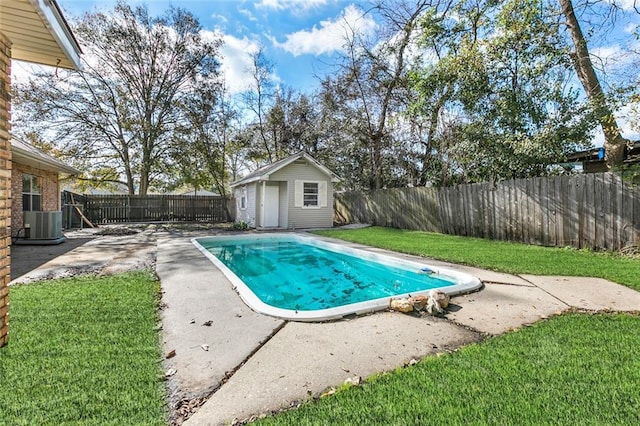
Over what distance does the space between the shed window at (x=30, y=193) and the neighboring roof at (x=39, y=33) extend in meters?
9.34

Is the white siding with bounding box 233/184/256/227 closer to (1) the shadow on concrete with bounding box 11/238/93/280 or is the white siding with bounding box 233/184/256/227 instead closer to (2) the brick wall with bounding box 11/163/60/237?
(1) the shadow on concrete with bounding box 11/238/93/280

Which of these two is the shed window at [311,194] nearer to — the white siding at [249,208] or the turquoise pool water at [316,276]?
the white siding at [249,208]

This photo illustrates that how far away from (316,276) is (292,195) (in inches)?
341

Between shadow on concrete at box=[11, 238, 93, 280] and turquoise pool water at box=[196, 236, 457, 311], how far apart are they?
3.52m

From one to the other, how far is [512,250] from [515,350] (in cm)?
595

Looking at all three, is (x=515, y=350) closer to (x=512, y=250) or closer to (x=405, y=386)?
(x=405, y=386)

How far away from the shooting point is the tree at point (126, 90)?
18.2m

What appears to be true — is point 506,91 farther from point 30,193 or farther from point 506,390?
point 30,193

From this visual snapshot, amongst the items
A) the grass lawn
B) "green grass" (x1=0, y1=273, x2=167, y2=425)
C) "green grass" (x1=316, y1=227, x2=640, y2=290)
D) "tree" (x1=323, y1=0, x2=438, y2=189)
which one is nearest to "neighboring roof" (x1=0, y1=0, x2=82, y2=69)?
"green grass" (x1=0, y1=273, x2=167, y2=425)

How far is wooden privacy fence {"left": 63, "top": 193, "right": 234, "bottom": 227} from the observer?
17.9 metres

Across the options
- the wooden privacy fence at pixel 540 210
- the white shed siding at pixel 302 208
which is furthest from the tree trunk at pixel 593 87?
the white shed siding at pixel 302 208

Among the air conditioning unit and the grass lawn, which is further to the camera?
the air conditioning unit

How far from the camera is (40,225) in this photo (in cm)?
933

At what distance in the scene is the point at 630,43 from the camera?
23.1 ft
